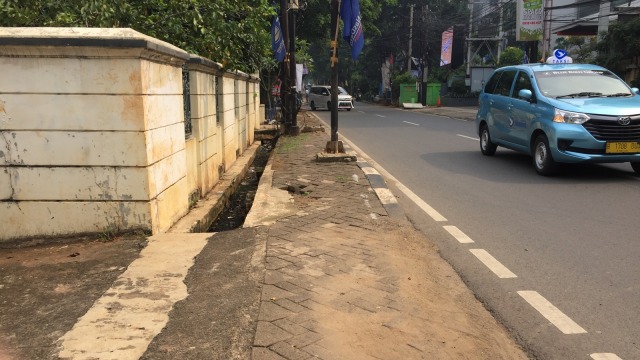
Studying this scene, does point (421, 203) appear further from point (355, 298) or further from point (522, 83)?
point (522, 83)

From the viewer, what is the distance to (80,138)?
4.44 m

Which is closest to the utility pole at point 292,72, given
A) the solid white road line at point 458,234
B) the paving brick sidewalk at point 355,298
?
the paving brick sidewalk at point 355,298

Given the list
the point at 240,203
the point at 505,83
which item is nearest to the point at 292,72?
the point at 505,83

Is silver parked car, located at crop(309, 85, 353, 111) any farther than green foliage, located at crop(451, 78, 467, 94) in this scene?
No

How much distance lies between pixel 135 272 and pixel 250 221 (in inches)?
64.4

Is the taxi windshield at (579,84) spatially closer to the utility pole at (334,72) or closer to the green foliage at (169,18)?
the utility pole at (334,72)

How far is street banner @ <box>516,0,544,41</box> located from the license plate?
1689 cm

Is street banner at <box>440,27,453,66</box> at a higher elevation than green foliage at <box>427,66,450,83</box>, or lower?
higher

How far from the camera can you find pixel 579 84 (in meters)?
8.74

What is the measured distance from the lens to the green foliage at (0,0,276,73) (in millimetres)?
5891

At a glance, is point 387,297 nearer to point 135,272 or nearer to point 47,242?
point 135,272

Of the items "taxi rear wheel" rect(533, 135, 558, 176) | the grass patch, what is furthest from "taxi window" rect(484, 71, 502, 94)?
the grass patch

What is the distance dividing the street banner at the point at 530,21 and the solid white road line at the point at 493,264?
20.9m

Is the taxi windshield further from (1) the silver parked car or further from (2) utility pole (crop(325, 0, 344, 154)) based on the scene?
(1) the silver parked car
